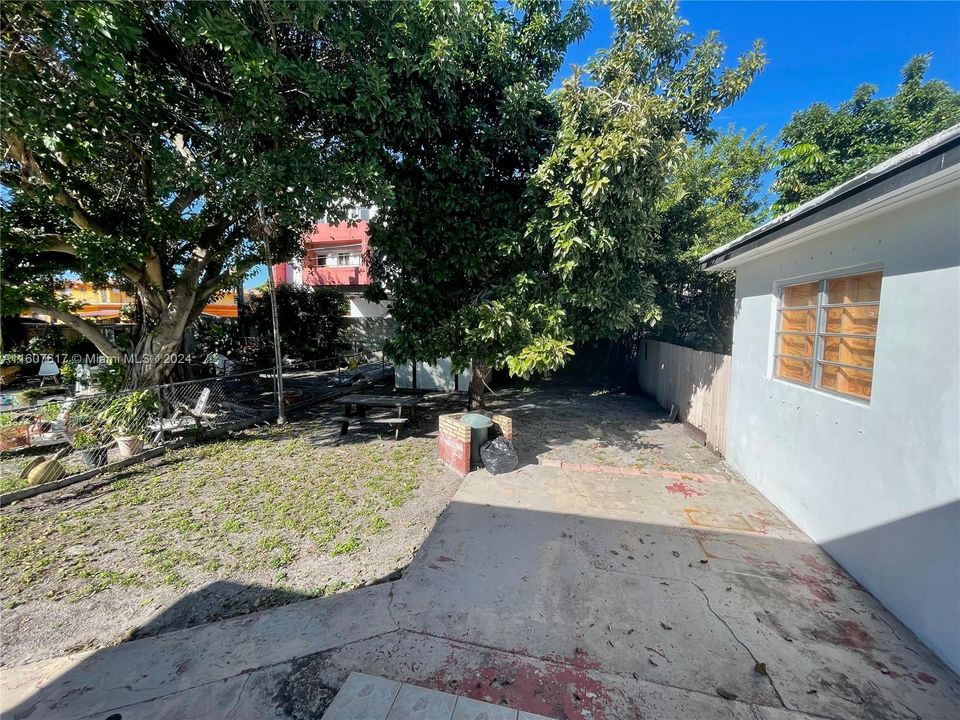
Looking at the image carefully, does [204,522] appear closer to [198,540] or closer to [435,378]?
[198,540]

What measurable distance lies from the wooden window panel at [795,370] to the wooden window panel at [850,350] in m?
0.26

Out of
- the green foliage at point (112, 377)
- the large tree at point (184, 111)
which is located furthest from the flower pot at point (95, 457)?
the large tree at point (184, 111)

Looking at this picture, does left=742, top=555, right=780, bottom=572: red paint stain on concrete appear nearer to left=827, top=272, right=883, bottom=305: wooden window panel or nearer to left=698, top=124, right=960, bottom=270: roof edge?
left=827, top=272, right=883, bottom=305: wooden window panel

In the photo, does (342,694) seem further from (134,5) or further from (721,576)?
(134,5)

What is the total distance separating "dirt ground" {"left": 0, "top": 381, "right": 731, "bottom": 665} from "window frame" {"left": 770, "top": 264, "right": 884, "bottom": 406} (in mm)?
2144

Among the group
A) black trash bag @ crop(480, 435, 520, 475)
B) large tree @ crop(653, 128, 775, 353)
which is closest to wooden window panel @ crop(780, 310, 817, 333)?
black trash bag @ crop(480, 435, 520, 475)

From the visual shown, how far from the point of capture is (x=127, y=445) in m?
5.53

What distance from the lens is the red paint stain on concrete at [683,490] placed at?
4.80m

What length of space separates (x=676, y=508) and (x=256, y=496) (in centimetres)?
522

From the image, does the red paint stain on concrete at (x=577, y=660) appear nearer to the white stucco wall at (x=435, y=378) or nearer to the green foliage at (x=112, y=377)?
the green foliage at (x=112, y=377)

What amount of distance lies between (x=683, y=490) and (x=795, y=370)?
198cm

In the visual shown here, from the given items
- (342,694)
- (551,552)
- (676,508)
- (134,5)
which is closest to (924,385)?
(676,508)

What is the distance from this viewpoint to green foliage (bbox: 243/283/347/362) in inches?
553

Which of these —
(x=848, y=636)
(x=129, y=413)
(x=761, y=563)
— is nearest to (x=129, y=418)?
(x=129, y=413)
